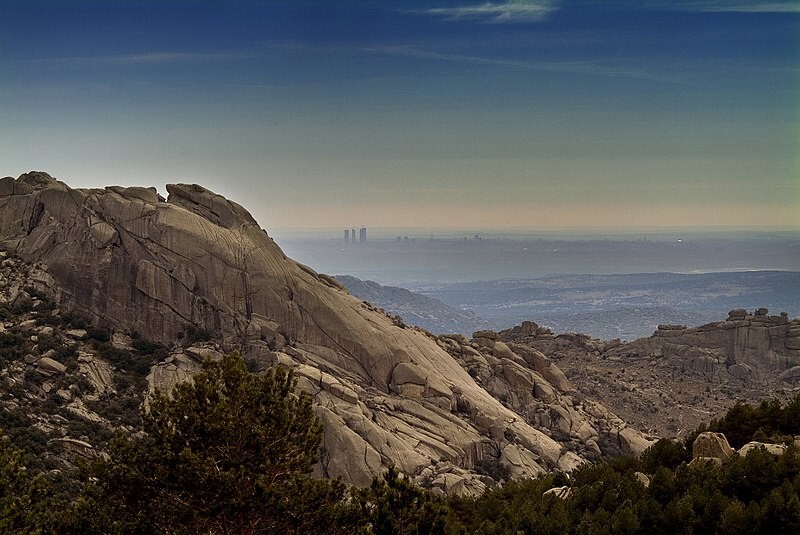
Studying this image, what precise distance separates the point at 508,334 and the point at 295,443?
11399 cm

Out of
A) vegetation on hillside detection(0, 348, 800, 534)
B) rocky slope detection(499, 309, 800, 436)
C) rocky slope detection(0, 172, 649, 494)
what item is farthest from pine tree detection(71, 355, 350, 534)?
rocky slope detection(499, 309, 800, 436)

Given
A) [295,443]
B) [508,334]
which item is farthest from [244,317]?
[508,334]

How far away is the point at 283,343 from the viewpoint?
230 feet

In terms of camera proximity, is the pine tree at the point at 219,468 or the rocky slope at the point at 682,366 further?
the rocky slope at the point at 682,366

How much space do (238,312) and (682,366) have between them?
78608 mm

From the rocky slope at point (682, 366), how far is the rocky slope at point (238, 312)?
22195 millimetres

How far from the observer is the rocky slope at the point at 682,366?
100125mm

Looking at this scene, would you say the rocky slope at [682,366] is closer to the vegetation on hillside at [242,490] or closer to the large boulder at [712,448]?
the large boulder at [712,448]

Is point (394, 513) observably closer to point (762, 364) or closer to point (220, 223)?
point (220, 223)

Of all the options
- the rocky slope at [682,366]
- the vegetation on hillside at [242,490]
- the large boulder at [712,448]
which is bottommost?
the rocky slope at [682,366]

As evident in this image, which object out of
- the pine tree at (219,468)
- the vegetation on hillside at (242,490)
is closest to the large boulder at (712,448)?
the vegetation on hillside at (242,490)

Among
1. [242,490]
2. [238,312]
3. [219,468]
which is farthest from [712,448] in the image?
[238,312]

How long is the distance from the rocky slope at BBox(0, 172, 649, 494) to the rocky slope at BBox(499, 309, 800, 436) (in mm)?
22195

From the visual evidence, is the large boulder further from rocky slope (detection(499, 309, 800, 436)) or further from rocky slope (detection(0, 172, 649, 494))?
rocky slope (detection(499, 309, 800, 436))
